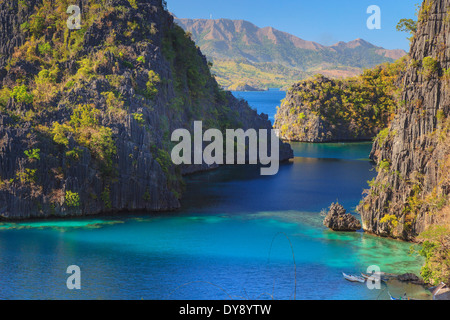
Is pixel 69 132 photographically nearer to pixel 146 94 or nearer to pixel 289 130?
pixel 146 94

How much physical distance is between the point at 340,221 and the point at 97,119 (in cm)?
3160

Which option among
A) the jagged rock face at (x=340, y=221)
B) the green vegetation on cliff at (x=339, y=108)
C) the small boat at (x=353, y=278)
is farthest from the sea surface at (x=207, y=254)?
the green vegetation on cliff at (x=339, y=108)

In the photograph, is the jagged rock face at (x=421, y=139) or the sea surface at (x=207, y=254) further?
the jagged rock face at (x=421, y=139)

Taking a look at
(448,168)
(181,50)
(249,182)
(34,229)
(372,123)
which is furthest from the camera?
(372,123)

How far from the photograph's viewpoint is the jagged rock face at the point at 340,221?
2256 inches

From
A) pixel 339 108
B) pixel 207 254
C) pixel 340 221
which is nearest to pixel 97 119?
pixel 207 254

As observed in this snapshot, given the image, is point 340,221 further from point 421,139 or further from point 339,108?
point 339,108

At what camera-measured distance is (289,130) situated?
6496 inches

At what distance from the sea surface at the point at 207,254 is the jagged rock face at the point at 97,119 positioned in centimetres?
302

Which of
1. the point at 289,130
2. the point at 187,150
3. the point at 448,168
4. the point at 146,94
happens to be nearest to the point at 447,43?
the point at 448,168

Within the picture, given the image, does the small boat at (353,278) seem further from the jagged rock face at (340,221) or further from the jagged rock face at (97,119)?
the jagged rock face at (97,119)

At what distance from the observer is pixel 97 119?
226 ft

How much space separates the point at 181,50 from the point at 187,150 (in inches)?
738
